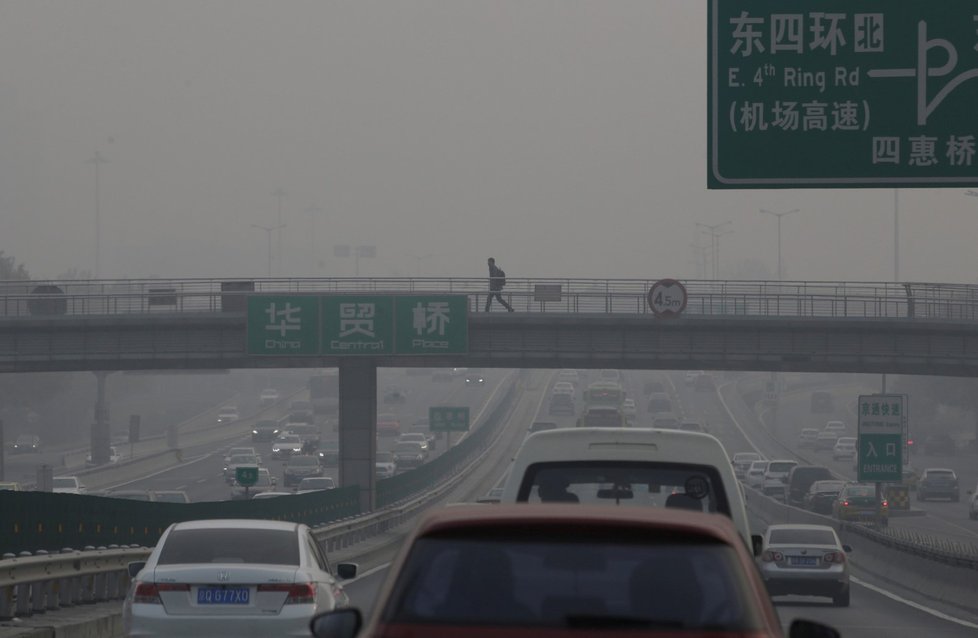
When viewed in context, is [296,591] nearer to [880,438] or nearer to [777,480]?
[880,438]

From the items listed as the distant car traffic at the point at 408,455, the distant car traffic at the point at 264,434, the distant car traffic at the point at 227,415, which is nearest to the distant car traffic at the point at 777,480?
the distant car traffic at the point at 408,455

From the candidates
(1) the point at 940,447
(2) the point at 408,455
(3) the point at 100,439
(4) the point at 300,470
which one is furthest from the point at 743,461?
(1) the point at 940,447

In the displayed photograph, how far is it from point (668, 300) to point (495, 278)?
5.53 metres

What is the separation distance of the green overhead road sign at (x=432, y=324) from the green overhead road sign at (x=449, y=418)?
28033mm

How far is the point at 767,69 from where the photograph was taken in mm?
19391

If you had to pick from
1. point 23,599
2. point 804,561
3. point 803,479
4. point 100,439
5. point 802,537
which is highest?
point 23,599

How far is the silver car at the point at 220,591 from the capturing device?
14.0 meters

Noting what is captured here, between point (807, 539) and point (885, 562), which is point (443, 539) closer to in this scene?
point (807, 539)

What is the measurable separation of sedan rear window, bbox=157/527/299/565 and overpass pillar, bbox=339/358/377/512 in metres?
37.4

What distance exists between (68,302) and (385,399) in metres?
96.8

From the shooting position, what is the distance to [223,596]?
46.2ft

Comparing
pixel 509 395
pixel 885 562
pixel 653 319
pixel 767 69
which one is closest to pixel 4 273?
pixel 509 395

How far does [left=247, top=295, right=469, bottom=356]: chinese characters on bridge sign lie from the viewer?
4981cm

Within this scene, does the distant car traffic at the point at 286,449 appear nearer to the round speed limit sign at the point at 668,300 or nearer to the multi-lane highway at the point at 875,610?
the multi-lane highway at the point at 875,610
